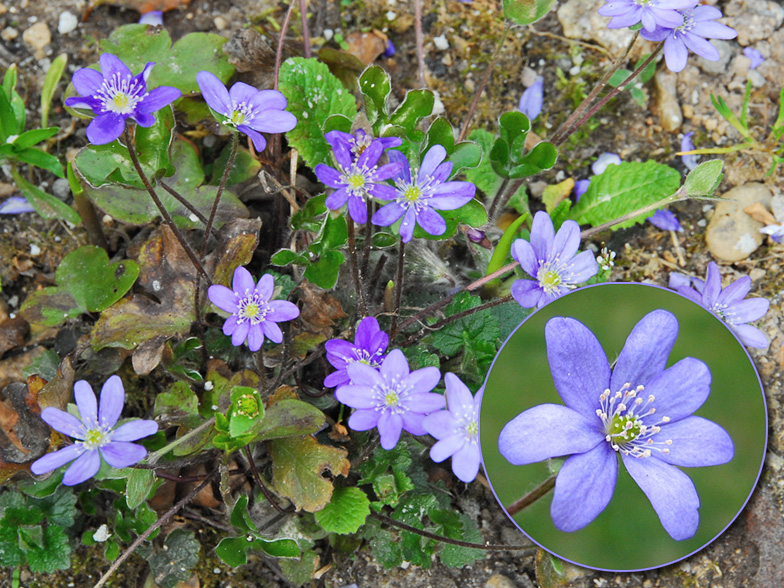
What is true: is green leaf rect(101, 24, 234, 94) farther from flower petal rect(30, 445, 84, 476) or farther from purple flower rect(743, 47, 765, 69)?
purple flower rect(743, 47, 765, 69)

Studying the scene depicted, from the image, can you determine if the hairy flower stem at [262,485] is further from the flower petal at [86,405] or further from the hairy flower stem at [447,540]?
the flower petal at [86,405]

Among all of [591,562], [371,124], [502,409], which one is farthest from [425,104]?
[591,562]

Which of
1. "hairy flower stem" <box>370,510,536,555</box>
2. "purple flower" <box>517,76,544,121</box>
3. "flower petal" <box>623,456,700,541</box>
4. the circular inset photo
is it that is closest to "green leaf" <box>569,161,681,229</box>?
"purple flower" <box>517,76,544,121</box>

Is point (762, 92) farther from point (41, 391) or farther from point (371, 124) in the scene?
point (41, 391)

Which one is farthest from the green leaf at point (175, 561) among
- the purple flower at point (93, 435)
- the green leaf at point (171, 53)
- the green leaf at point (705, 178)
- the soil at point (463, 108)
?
the green leaf at point (705, 178)

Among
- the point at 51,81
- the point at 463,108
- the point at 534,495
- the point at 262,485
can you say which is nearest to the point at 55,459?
the point at 262,485

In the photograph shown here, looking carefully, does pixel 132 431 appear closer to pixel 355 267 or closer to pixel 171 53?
pixel 355 267
